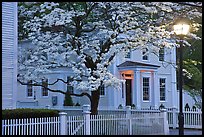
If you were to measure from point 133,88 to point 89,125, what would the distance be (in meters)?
13.3

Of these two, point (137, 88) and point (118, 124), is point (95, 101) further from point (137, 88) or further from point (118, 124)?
point (137, 88)

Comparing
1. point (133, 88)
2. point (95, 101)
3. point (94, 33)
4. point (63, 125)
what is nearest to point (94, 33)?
point (94, 33)

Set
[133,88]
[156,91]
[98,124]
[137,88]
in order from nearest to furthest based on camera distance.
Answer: [98,124]
[137,88]
[133,88]
[156,91]

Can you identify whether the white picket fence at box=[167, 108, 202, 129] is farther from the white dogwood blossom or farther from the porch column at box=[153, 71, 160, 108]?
the porch column at box=[153, 71, 160, 108]

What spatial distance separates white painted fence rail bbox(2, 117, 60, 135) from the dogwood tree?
2826mm

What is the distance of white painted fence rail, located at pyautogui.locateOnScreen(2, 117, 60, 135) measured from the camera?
12.1 meters

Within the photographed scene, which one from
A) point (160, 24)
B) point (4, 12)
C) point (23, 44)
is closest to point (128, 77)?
point (23, 44)

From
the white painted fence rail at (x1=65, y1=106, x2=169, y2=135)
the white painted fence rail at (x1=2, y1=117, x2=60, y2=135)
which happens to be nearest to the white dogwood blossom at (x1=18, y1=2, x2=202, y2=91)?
the white painted fence rail at (x1=65, y1=106, x2=169, y2=135)

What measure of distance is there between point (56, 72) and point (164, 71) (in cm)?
808

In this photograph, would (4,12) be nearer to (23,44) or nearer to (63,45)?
(63,45)

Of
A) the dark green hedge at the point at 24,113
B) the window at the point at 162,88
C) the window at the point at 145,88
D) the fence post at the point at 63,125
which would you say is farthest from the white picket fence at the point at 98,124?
the window at the point at 162,88

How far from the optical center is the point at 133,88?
1076 inches

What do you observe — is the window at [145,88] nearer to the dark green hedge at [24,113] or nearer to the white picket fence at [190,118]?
the white picket fence at [190,118]

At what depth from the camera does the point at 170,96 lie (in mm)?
30188
